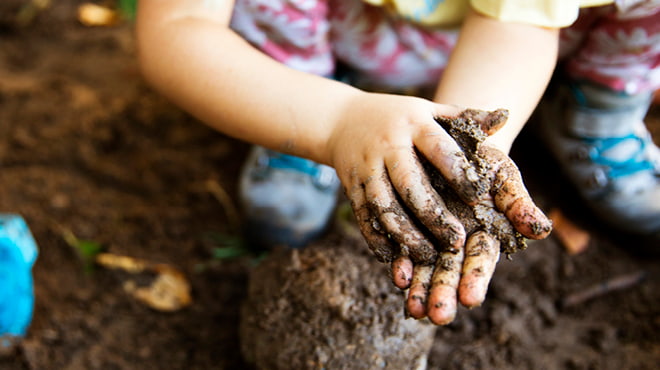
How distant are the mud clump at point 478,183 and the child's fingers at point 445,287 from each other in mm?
74

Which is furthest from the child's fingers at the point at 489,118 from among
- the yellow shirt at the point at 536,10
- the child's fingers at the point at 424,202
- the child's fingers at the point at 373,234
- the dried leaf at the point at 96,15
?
the dried leaf at the point at 96,15

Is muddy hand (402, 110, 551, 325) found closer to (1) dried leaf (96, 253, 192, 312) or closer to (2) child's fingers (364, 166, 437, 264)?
(2) child's fingers (364, 166, 437, 264)

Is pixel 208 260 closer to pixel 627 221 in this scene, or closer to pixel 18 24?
pixel 627 221

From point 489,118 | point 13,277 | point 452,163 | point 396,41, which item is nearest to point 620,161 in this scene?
point 396,41

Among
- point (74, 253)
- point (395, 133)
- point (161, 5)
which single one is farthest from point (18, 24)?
point (395, 133)

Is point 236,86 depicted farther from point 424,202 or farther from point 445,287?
point 445,287

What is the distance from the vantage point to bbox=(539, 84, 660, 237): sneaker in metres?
1.88

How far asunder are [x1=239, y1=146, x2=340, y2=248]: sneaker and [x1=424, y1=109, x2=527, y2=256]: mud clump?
2.94ft

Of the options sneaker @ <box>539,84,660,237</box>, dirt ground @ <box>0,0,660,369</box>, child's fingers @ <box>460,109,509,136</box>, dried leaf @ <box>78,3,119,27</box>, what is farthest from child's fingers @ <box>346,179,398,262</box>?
dried leaf @ <box>78,3,119,27</box>

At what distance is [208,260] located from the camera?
1885mm

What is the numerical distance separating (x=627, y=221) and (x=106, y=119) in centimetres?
180

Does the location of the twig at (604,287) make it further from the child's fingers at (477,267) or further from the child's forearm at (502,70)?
the child's fingers at (477,267)

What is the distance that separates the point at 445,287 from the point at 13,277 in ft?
3.76

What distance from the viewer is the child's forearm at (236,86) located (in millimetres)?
1303
